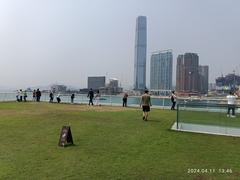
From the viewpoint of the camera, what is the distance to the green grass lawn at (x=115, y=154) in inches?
328

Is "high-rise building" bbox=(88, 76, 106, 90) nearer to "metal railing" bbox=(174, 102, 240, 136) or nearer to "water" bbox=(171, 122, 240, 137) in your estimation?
"metal railing" bbox=(174, 102, 240, 136)

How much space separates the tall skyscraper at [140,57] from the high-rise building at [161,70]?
12.4 feet

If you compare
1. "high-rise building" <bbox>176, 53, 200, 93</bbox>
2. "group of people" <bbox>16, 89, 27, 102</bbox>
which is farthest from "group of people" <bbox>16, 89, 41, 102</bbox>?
"high-rise building" <bbox>176, 53, 200, 93</bbox>

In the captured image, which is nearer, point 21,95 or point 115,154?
point 115,154

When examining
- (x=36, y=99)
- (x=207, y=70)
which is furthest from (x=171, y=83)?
(x=36, y=99)

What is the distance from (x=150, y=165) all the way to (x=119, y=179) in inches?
57.9

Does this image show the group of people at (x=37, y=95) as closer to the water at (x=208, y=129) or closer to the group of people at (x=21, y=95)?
the group of people at (x=21, y=95)

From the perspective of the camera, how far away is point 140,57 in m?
131

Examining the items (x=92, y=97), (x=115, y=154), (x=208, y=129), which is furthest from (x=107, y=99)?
(x=115, y=154)

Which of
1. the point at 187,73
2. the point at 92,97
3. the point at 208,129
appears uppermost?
the point at 187,73

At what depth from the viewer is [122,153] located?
1048 cm

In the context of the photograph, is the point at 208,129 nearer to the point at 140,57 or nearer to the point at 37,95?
the point at 37,95

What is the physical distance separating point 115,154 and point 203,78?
93569 millimetres

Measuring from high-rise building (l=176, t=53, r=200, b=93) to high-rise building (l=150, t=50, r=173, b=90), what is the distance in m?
3.52
